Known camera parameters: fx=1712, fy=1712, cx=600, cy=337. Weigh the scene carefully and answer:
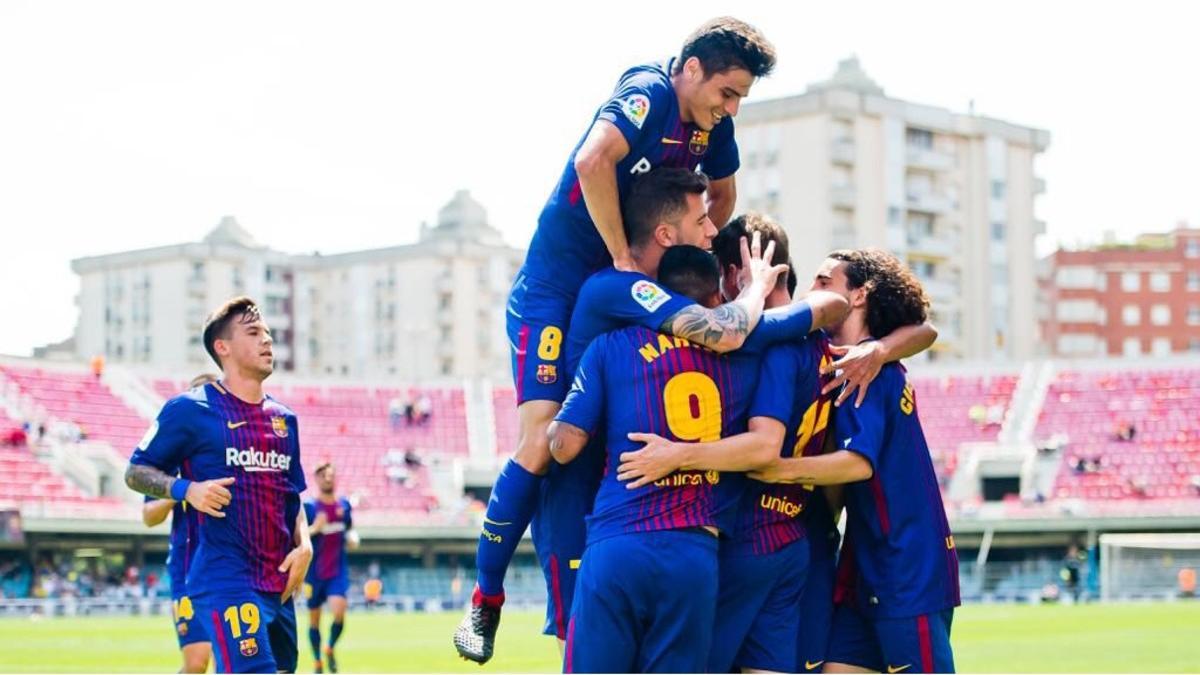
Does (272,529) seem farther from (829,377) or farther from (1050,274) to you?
(1050,274)

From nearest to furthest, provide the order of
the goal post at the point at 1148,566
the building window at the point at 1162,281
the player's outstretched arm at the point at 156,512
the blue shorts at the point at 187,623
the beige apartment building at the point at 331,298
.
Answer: the blue shorts at the point at 187,623 < the player's outstretched arm at the point at 156,512 < the goal post at the point at 1148,566 < the beige apartment building at the point at 331,298 < the building window at the point at 1162,281

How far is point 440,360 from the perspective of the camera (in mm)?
114125

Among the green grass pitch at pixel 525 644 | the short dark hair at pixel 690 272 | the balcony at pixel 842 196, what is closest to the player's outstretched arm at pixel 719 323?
the short dark hair at pixel 690 272

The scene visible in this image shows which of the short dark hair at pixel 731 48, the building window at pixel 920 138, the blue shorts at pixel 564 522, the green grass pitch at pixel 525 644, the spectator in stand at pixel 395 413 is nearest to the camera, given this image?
the short dark hair at pixel 731 48

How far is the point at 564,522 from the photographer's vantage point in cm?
798

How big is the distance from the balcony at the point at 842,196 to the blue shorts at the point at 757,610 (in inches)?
2891

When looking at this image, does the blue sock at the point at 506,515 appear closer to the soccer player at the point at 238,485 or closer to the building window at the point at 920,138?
the soccer player at the point at 238,485

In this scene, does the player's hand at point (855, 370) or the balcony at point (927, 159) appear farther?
the balcony at point (927, 159)

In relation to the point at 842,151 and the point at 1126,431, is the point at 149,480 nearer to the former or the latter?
the point at 1126,431

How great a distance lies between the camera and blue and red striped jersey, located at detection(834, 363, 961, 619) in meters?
7.63

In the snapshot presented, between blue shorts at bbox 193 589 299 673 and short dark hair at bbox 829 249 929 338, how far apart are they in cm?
401

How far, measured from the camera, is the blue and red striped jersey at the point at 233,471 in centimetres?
991

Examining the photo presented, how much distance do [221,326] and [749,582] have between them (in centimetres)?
418

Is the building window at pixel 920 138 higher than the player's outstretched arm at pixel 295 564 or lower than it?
higher
